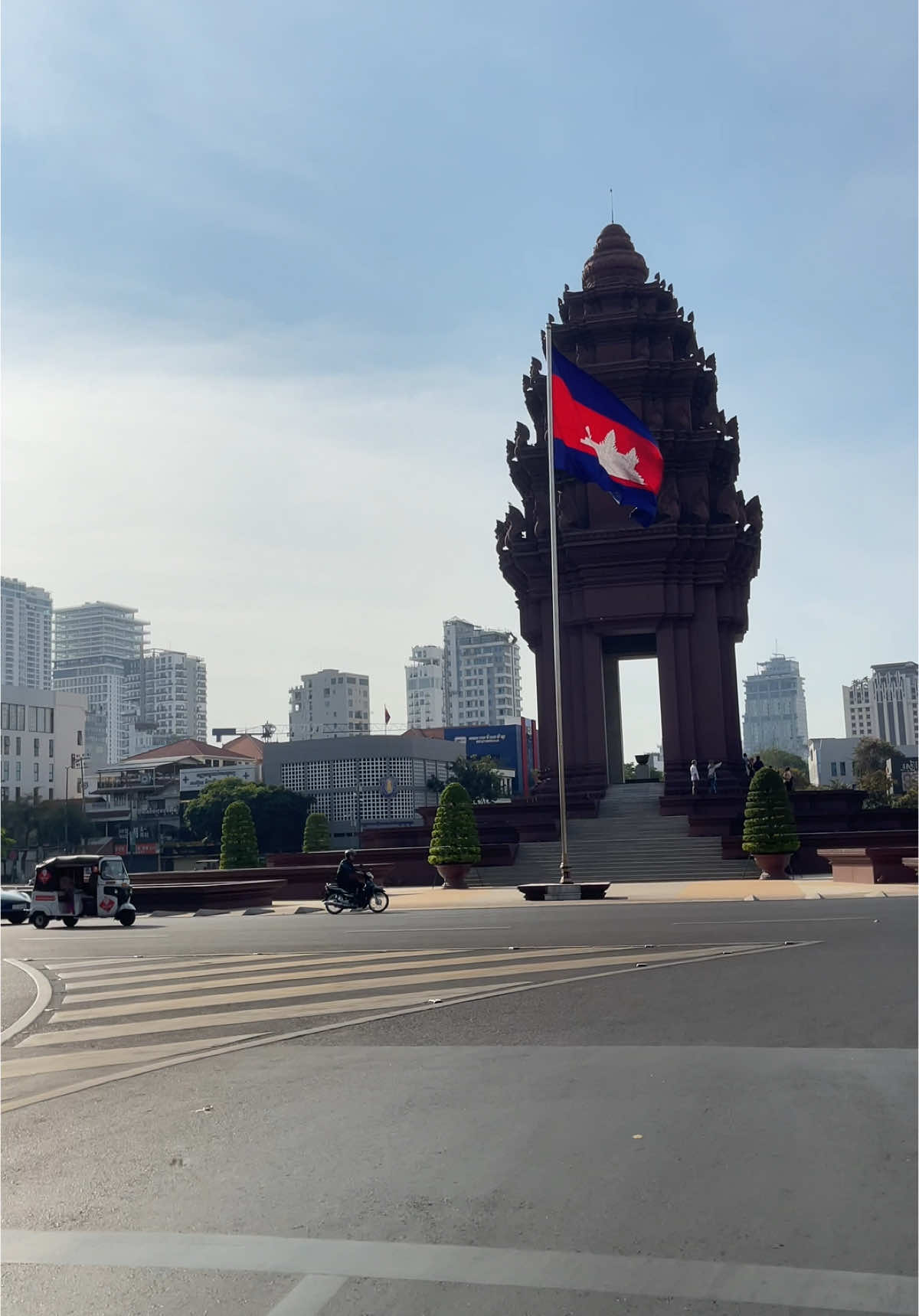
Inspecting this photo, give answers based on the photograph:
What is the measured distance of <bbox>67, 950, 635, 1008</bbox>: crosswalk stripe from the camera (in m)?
14.4

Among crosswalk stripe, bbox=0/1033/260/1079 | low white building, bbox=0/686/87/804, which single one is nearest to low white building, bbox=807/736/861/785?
low white building, bbox=0/686/87/804

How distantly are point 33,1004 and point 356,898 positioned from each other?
613 inches

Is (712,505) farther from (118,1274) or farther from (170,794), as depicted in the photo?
(170,794)

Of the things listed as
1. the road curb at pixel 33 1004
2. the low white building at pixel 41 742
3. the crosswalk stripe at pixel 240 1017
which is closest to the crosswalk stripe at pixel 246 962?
the road curb at pixel 33 1004

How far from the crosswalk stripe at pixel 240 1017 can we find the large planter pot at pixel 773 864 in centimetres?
2472

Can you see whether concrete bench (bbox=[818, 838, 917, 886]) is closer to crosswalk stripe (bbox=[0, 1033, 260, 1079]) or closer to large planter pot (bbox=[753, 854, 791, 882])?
large planter pot (bbox=[753, 854, 791, 882])

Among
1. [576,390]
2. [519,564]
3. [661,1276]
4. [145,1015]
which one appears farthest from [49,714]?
[661,1276]

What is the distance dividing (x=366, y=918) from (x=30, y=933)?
6.83m

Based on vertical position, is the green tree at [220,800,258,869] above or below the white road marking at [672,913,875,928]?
above

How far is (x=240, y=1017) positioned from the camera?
39.9 ft

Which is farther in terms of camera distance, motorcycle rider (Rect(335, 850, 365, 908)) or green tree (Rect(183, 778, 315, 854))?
green tree (Rect(183, 778, 315, 854))

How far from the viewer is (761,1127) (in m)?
7.46

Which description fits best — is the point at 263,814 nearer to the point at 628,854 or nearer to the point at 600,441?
the point at 628,854

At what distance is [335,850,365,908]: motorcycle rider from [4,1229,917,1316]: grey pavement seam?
23539mm
